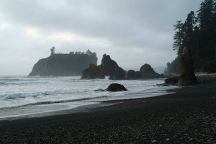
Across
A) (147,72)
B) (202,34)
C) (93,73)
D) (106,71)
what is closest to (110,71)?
(106,71)

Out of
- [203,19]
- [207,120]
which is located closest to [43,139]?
[207,120]

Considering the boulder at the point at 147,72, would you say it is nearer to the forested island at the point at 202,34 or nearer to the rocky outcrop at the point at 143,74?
the rocky outcrop at the point at 143,74

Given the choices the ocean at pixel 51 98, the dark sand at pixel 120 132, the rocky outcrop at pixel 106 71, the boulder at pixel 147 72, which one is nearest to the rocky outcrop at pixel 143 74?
the boulder at pixel 147 72

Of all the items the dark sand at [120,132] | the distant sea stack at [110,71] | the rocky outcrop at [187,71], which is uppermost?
the distant sea stack at [110,71]

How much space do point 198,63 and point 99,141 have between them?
81.3 meters

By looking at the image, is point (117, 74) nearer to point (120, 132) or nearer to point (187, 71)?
point (187, 71)

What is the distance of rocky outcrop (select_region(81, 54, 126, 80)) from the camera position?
13325 centimetres

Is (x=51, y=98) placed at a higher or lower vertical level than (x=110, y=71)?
lower

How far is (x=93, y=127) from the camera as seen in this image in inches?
551

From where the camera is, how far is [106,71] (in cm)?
13588

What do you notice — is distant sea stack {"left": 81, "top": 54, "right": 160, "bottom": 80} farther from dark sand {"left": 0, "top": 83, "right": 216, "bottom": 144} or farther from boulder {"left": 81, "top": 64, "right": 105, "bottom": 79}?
dark sand {"left": 0, "top": 83, "right": 216, "bottom": 144}

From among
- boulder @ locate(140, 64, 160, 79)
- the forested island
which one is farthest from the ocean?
boulder @ locate(140, 64, 160, 79)

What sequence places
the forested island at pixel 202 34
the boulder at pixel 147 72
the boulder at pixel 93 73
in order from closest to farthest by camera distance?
1. the forested island at pixel 202 34
2. the boulder at pixel 147 72
3. the boulder at pixel 93 73

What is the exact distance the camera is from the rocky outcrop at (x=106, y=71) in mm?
133250
